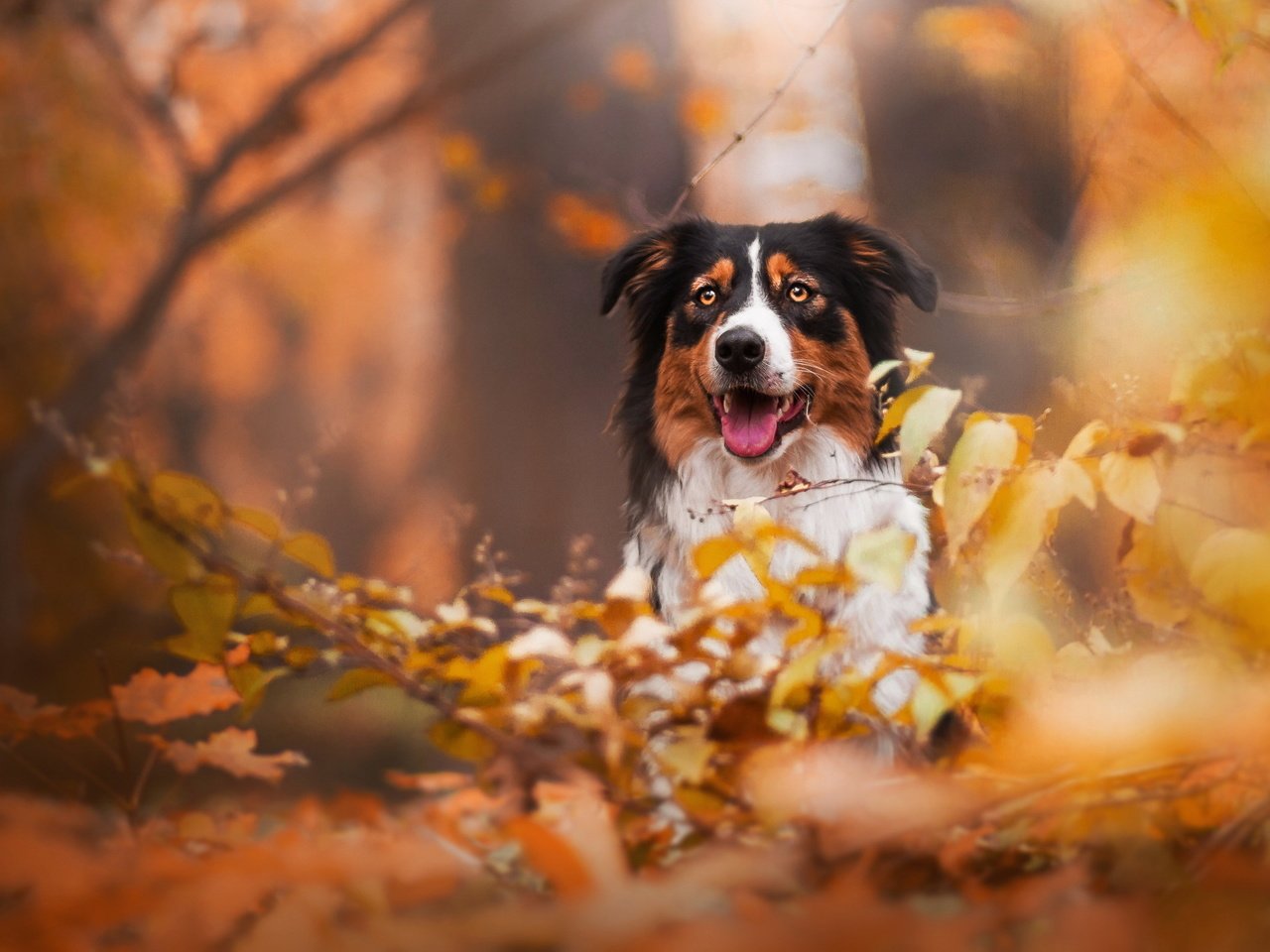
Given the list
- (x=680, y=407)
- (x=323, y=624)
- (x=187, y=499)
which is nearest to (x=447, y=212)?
(x=680, y=407)

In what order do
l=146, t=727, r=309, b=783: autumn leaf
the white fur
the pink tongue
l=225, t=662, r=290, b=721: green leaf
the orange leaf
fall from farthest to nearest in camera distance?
the pink tongue, the white fur, l=146, t=727, r=309, b=783: autumn leaf, l=225, t=662, r=290, b=721: green leaf, the orange leaf

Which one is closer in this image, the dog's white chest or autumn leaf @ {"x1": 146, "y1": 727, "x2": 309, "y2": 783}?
autumn leaf @ {"x1": 146, "y1": 727, "x2": 309, "y2": 783}

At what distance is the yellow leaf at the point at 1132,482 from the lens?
134 centimetres

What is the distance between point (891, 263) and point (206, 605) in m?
1.97

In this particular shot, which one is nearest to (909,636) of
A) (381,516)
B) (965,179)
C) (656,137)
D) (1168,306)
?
(1168,306)

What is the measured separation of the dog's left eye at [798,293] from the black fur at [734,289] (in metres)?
0.06

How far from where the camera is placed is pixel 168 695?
177 cm

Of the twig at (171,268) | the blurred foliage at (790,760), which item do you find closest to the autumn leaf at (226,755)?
the blurred foliage at (790,760)

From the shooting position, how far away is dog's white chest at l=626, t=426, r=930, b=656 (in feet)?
8.07

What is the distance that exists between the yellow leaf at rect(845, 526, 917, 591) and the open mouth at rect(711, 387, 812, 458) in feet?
4.56

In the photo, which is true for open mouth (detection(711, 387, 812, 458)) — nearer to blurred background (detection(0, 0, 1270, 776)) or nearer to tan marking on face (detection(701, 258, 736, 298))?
tan marking on face (detection(701, 258, 736, 298))

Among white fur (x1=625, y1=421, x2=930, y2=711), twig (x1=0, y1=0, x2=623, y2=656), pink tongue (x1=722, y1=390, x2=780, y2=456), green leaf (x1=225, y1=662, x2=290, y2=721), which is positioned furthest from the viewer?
twig (x1=0, y1=0, x2=623, y2=656)

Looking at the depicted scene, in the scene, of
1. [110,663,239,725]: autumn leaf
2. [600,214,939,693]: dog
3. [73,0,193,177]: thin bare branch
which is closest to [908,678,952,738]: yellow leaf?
[110,663,239,725]: autumn leaf

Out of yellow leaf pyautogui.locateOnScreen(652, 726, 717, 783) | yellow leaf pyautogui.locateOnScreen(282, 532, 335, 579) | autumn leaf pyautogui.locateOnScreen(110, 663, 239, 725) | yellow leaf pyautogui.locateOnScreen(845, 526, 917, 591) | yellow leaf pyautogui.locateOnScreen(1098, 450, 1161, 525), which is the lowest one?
autumn leaf pyautogui.locateOnScreen(110, 663, 239, 725)
